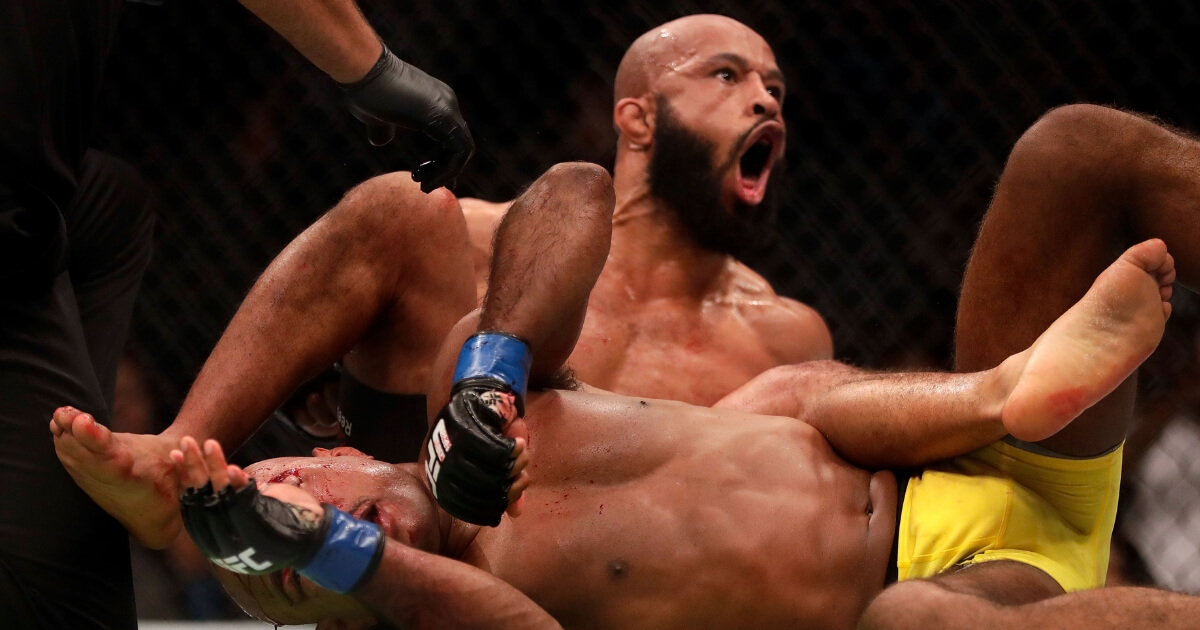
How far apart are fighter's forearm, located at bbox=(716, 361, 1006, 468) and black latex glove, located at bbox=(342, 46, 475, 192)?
53 cm

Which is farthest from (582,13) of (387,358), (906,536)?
(906,536)

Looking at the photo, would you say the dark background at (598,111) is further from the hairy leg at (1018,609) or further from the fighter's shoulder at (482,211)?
the hairy leg at (1018,609)

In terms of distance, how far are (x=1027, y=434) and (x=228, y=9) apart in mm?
1967

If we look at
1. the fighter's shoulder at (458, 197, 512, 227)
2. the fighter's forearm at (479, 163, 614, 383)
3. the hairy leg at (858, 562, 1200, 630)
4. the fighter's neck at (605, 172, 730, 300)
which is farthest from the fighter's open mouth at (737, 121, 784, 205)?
the hairy leg at (858, 562, 1200, 630)

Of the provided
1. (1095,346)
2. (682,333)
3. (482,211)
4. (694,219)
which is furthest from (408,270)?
(1095,346)

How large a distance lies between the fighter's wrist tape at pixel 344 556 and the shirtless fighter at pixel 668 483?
0.04 ft

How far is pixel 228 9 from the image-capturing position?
2576 mm

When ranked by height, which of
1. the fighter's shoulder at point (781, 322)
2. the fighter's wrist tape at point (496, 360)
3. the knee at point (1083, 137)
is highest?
the knee at point (1083, 137)

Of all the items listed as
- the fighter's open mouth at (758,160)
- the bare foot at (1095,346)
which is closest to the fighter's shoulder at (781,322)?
the fighter's open mouth at (758,160)

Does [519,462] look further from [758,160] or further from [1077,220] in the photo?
[758,160]

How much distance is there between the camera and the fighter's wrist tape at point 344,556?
111 cm

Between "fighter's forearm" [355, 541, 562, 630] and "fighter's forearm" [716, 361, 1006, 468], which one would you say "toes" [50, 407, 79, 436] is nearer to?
"fighter's forearm" [355, 541, 562, 630]

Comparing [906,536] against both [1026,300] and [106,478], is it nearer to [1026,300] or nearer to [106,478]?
[1026,300]

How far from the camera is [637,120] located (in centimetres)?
241
